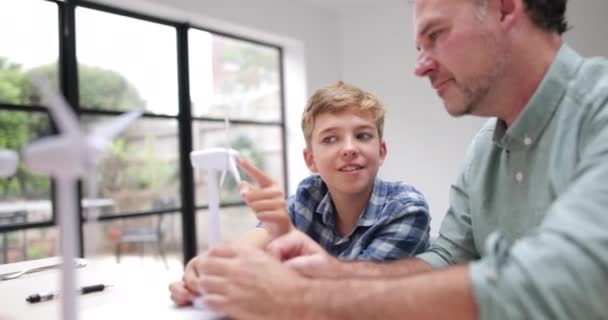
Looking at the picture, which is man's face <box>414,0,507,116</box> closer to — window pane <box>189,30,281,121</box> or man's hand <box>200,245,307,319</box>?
man's hand <box>200,245,307,319</box>

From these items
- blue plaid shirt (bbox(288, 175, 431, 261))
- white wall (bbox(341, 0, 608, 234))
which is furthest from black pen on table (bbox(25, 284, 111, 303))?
white wall (bbox(341, 0, 608, 234))

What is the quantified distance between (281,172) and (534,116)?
376cm

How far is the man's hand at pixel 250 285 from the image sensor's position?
73 centimetres

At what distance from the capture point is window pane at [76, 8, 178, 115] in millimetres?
3135

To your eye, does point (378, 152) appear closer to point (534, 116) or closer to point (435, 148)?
point (534, 116)

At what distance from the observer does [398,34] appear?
446cm

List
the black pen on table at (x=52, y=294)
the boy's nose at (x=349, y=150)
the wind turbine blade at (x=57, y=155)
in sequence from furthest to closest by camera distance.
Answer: the boy's nose at (x=349, y=150), the black pen on table at (x=52, y=294), the wind turbine blade at (x=57, y=155)

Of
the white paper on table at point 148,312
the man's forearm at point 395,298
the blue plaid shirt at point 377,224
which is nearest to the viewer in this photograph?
the man's forearm at point 395,298

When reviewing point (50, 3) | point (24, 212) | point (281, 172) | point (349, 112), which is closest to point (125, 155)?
point (24, 212)

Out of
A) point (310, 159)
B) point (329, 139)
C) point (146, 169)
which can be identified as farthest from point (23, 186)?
point (329, 139)

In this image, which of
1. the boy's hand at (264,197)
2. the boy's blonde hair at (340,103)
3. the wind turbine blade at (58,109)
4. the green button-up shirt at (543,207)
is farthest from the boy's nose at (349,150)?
the wind turbine blade at (58,109)

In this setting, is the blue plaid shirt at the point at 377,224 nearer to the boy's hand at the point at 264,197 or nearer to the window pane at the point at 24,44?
the boy's hand at the point at 264,197

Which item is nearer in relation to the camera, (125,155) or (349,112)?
(349,112)

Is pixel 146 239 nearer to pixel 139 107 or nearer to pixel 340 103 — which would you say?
pixel 139 107
